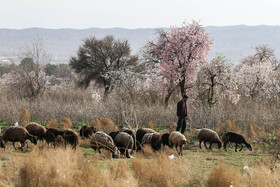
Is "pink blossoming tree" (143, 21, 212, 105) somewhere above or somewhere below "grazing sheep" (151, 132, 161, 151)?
above

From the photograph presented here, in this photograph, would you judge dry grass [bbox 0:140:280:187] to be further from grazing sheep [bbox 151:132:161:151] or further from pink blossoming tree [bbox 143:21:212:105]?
pink blossoming tree [bbox 143:21:212:105]

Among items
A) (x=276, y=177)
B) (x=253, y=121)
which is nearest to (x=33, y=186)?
(x=276, y=177)

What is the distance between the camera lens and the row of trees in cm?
2473

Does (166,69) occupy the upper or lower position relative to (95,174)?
upper

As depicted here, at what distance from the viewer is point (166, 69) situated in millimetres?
28656

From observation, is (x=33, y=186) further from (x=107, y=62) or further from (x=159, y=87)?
(x=107, y=62)

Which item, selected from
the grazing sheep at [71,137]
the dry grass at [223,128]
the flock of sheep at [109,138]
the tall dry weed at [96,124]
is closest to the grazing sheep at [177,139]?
the flock of sheep at [109,138]

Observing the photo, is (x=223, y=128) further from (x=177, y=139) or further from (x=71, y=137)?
(x=71, y=137)

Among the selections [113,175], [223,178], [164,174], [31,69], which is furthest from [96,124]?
[31,69]

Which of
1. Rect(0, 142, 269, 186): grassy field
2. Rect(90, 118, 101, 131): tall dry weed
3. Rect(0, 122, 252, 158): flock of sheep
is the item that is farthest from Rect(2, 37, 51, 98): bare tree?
Rect(0, 142, 269, 186): grassy field

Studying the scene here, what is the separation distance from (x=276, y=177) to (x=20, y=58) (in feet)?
106

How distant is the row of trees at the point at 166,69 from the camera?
2473 cm

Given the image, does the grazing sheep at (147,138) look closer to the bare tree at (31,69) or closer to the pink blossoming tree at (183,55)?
the pink blossoming tree at (183,55)

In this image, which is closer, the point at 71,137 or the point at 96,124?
the point at 71,137
